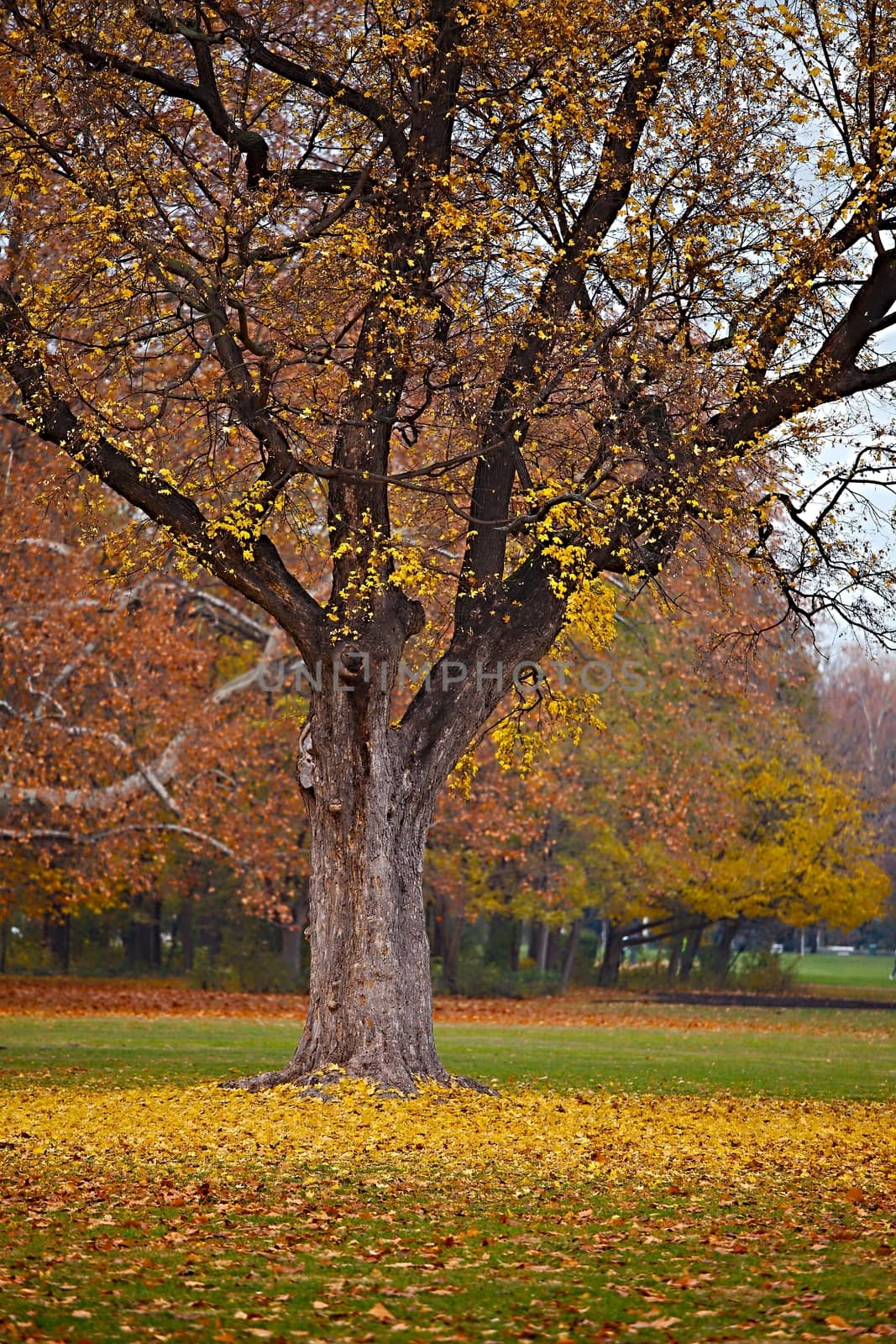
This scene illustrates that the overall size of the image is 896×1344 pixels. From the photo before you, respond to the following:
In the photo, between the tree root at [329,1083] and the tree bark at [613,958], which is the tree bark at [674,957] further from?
the tree root at [329,1083]

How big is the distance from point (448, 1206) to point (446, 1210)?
0.10 m

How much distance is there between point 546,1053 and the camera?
20.1m

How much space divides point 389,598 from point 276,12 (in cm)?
522

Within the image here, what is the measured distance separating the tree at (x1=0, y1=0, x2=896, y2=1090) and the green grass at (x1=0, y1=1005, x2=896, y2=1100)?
3.56m

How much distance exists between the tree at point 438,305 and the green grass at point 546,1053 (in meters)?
3.56

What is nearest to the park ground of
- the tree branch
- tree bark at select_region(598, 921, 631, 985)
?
the tree branch

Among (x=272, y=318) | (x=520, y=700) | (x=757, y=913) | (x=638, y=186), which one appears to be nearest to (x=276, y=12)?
(x=272, y=318)

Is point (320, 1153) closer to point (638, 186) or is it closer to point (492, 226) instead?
point (492, 226)

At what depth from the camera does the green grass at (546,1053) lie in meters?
16.3

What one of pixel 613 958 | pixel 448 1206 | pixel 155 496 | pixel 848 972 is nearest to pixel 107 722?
pixel 155 496

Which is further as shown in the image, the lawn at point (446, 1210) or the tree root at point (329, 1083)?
the tree root at point (329, 1083)

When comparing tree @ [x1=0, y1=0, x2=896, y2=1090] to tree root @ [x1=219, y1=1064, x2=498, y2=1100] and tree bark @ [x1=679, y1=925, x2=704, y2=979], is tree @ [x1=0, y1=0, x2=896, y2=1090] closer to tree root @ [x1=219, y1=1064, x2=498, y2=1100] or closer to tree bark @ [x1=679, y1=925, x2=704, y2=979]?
tree root @ [x1=219, y1=1064, x2=498, y2=1100]

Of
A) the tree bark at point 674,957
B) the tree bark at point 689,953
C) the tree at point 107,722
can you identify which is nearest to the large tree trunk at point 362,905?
the tree at point 107,722

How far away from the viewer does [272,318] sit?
13422 millimetres
